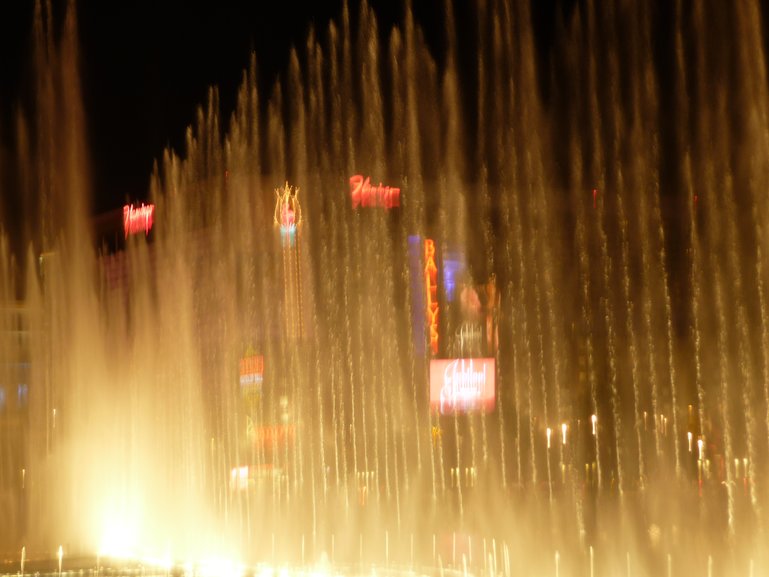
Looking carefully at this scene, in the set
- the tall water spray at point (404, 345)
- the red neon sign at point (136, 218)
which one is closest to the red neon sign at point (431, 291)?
the tall water spray at point (404, 345)

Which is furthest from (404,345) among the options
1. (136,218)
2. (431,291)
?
(136,218)

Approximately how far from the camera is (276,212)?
146ft

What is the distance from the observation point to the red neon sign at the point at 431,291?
41.6 meters

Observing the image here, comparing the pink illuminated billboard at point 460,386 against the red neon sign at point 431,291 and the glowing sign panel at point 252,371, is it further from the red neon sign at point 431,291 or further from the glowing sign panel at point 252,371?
the glowing sign panel at point 252,371

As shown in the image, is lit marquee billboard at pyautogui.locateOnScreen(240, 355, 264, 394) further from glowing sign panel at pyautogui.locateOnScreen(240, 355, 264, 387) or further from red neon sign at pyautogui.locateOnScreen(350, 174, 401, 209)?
red neon sign at pyautogui.locateOnScreen(350, 174, 401, 209)

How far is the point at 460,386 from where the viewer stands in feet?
127

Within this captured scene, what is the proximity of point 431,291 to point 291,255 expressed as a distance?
5.60 meters

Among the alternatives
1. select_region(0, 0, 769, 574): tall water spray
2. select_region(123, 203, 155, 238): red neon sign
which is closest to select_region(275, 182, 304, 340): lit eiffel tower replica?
select_region(0, 0, 769, 574): tall water spray

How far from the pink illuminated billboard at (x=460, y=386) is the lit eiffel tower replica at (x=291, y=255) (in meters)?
6.03

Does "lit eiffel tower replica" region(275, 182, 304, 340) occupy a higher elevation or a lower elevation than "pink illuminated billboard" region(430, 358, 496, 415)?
higher

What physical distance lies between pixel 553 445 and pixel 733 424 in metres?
9.64

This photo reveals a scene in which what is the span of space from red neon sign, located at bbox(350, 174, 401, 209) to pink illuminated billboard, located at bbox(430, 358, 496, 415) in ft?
28.2

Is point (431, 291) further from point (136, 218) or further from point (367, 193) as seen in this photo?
point (136, 218)

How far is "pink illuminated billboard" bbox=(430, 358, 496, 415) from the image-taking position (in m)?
38.4
